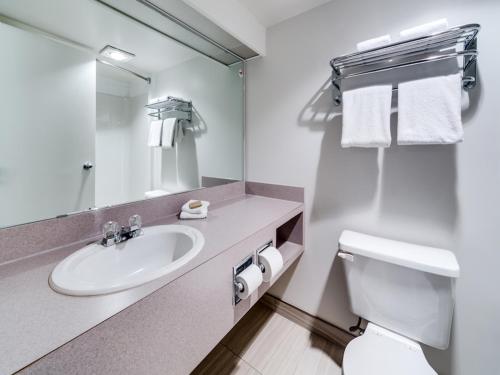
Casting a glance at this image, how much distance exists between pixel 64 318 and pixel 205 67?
156 centimetres

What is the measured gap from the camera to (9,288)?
0.61 meters

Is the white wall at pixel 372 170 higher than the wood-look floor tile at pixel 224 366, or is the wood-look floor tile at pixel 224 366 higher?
the white wall at pixel 372 170

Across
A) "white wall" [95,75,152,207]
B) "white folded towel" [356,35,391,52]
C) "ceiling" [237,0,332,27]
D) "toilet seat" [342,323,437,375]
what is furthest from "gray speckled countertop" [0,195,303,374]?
"ceiling" [237,0,332,27]

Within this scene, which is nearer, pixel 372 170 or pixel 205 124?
pixel 372 170

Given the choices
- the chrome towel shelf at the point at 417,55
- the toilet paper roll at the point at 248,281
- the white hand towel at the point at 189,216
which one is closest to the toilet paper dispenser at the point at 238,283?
the toilet paper roll at the point at 248,281

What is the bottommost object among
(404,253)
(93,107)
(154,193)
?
(404,253)

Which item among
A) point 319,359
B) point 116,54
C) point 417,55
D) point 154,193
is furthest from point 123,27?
point 319,359

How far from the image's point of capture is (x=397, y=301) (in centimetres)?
104

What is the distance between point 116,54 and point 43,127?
49 centimetres

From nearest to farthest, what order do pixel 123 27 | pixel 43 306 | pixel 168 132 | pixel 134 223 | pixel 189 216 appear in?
1. pixel 43 306
2. pixel 134 223
3. pixel 123 27
4. pixel 189 216
5. pixel 168 132

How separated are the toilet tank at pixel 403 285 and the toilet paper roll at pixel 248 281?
0.51 meters

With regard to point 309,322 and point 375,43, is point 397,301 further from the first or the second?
point 375,43

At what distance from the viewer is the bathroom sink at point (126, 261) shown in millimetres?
606

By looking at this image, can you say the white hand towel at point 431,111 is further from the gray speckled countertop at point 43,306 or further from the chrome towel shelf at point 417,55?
the gray speckled countertop at point 43,306
